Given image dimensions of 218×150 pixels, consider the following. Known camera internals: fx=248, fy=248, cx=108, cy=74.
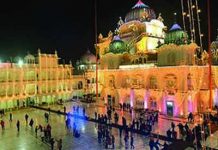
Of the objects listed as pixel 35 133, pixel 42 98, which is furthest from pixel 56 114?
pixel 42 98

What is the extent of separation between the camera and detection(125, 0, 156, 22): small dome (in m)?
45.2

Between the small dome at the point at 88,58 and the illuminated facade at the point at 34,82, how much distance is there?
365 inches

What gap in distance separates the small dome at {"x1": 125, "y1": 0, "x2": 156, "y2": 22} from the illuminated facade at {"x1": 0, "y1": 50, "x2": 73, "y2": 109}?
53.1ft

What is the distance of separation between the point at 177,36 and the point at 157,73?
17.2ft

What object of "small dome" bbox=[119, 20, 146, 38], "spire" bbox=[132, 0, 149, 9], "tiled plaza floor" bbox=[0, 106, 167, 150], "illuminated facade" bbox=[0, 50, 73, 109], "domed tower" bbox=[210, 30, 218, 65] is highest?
"spire" bbox=[132, 0, 149, 9]

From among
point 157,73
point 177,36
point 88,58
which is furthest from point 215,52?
point 88,58

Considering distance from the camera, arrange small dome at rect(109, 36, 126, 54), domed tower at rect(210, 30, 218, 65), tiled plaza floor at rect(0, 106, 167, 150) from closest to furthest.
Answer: tiled plaza floor at rect(0, 106, 167, 150) < domed tower at rect(210, 30, 218, 65) < small dome at rect(109, 36, 126, 54)

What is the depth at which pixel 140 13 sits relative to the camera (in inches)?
1794

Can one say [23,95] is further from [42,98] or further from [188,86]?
[188,86]

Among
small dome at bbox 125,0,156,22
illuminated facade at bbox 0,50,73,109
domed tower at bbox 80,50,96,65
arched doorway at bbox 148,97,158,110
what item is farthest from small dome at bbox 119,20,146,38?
arched doorway at bbox 148,97,158,110

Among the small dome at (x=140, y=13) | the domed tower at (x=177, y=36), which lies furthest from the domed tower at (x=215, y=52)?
the small dome at (x=140, y=13)

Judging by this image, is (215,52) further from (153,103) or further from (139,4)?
(139,4)

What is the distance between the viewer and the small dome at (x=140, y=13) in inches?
1781

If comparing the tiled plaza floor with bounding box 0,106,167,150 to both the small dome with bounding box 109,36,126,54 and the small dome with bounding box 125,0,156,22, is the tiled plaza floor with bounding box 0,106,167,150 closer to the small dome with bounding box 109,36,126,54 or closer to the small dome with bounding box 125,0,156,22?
the small dome with bounding box 109,36,126,54
